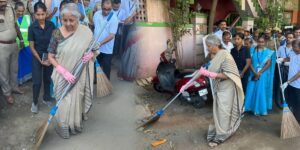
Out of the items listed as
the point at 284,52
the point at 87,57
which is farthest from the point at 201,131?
the point at 284,52

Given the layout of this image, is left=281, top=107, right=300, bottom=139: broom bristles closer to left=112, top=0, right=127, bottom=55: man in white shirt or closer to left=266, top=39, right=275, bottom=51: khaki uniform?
left=266, top=39, right=275, bottom=51: khaki uniform

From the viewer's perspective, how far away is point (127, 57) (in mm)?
6816

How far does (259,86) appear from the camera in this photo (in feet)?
18.6

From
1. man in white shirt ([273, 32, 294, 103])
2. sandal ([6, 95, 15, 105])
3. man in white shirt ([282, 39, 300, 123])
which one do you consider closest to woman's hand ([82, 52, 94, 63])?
sandal ([6, 95, 15, 105])

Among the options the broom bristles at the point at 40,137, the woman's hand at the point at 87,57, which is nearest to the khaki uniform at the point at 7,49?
the broom bristles at the point at 40,137

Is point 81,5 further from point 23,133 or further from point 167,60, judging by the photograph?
point 23,133

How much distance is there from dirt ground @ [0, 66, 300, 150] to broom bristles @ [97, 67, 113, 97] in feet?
1.01

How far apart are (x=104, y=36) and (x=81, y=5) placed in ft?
3.22

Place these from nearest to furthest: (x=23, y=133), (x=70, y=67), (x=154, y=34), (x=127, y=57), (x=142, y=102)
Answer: (x=70, y=67)
(x=23, y=133)
(x=142, y=102)
(x=127, y=57)
(x=154, y=34)

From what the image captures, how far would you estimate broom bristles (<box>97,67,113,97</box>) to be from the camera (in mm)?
5000

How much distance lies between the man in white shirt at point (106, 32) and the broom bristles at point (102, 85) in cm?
59

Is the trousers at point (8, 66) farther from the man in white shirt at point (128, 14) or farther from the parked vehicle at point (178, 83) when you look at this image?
the parked vehicle at point (178, 83)

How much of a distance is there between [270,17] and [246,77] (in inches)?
216

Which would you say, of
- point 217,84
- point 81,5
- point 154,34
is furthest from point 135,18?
point 217,84
